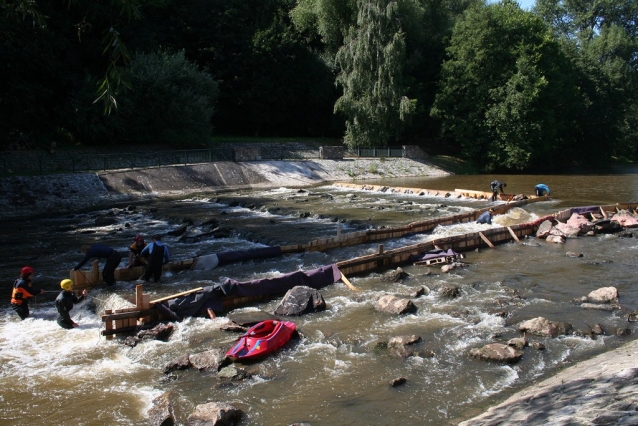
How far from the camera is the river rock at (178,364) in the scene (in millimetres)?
10289

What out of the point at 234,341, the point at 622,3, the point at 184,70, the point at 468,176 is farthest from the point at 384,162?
the point at 622,3

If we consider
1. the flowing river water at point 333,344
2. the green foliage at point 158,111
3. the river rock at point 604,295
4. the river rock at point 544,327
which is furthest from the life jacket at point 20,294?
the green foliage at point 158,111

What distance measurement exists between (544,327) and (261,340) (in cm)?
607

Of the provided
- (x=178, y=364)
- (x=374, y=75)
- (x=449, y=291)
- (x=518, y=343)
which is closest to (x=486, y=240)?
(x=449, y=291)

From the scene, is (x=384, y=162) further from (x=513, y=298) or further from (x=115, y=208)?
(x=513, y=298)

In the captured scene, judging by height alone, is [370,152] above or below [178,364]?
above

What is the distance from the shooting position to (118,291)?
15.3 metres

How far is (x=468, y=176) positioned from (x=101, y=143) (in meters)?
32.0

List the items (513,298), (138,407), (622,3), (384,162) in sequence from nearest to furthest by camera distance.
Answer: (138,407)
(513,298)
(384,162)
(622,3)

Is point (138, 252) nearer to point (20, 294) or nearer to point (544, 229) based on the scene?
point (20, 294)

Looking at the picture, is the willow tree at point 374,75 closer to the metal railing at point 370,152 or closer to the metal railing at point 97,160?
the metal railing at point 370,152

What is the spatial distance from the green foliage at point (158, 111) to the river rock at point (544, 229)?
98.8 feet

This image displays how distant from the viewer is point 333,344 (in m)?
11.5

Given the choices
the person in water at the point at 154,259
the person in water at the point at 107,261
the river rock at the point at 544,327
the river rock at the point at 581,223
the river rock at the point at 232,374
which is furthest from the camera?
the river rock at the point at 581,223
